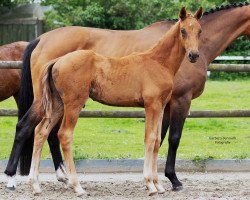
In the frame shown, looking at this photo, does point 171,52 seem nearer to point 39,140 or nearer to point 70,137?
point 70,137

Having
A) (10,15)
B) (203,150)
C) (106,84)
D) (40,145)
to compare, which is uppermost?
(106,84)

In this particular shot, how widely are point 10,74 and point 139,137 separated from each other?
2683 millimetres

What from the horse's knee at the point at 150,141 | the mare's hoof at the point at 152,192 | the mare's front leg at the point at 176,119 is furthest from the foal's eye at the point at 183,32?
the mare's hoof at the point at 152,192

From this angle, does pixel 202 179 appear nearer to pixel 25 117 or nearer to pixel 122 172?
pixel 122 172

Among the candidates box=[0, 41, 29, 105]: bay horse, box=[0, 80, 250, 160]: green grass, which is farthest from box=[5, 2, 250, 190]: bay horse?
box=[0, 41, 29, 105]: bay horse

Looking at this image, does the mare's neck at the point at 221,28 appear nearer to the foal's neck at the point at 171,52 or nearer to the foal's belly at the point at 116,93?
the foal's neck at the point at 171,52

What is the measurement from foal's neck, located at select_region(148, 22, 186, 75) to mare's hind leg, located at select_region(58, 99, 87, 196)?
94 centimetres

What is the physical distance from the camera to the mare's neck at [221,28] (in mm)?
8945

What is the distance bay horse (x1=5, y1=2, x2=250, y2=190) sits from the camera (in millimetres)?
8539

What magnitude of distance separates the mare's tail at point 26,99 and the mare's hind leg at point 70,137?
3.27 feet

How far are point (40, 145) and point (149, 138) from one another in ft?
3.71

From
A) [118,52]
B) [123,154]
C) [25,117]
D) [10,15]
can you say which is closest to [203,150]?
[123,154]

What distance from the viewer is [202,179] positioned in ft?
30.1

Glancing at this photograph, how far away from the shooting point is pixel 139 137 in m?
12.3
